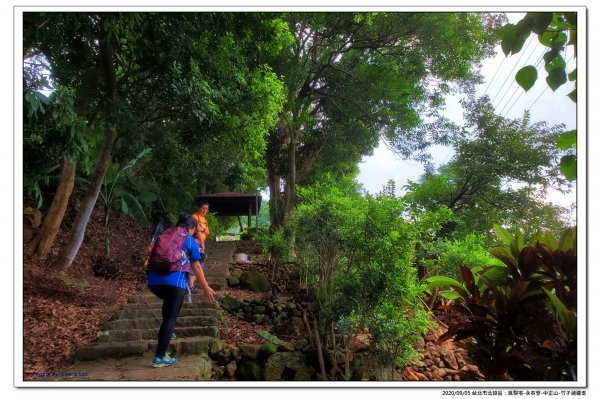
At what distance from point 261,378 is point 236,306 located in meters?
1.58

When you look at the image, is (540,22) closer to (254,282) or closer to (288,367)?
(288,367)

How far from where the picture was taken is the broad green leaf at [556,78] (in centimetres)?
148

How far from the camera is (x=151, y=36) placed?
440 cm

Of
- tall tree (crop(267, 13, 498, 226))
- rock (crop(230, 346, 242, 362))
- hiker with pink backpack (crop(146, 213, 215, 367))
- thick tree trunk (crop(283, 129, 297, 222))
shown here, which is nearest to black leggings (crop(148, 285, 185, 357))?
hiker with pink backpack (crop(146, 213, 215, 367))

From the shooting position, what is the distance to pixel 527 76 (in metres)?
1.41

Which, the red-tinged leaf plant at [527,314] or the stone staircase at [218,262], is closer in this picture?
the red-tinged leaf plant at [527,314]

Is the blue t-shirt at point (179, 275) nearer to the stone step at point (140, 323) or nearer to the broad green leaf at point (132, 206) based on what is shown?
the stone step at point (140, 323)

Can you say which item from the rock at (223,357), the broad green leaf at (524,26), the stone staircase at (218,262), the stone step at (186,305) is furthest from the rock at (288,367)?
the broad green leaf at (524,26)

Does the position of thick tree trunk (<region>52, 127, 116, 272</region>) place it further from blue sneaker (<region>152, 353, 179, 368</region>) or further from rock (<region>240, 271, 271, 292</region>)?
blue sneaker (<region>152, 353, 179, 368</region>)

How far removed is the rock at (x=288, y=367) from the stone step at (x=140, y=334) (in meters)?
0.75

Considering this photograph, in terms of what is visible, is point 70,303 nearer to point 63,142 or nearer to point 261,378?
point 63,142

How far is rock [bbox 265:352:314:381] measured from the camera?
435 cm

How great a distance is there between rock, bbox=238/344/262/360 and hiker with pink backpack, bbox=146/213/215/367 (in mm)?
1335

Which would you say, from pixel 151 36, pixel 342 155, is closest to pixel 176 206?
pixel 342 155
